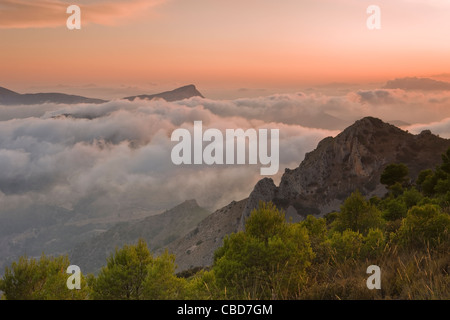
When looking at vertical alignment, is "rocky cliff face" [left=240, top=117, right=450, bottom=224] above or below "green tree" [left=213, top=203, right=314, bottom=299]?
below

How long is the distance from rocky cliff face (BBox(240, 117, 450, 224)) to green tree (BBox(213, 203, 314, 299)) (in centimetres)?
12513

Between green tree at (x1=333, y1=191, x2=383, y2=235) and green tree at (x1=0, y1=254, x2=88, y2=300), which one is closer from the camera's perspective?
green tree at (x1=0, y1=254, x2=88, y2=300)

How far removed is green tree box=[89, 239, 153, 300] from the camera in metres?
11.9

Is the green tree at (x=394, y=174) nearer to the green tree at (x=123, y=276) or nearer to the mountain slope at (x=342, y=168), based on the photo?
the mountain slope at (x=342, y=168)

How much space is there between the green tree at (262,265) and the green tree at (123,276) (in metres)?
2.43

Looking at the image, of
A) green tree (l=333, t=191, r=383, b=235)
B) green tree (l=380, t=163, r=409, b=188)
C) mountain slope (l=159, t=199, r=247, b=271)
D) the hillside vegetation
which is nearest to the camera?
the hillside vegetation

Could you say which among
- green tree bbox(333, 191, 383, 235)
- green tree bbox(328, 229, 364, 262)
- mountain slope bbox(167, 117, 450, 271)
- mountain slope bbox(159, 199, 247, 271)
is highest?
green tree bbox(328, 229, 364, 262)

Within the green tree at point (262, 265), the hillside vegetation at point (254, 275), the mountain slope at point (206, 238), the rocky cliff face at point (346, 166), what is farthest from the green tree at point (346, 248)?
the mountain slope at point (206, 238)

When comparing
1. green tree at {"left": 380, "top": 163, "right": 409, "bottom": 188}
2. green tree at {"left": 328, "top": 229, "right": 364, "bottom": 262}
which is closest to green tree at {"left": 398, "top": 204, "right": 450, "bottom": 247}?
green tree at {"left": 328, "top": 229, "right": 364, "bottom": 262}

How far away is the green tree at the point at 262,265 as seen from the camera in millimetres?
11750

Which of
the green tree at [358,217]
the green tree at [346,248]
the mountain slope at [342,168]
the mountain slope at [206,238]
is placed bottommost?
the mountain slope at [206,238]

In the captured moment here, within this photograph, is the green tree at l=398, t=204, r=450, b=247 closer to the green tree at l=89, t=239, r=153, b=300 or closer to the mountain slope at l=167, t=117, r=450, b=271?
the green tree at l=89, t=239, r=153, b=300
